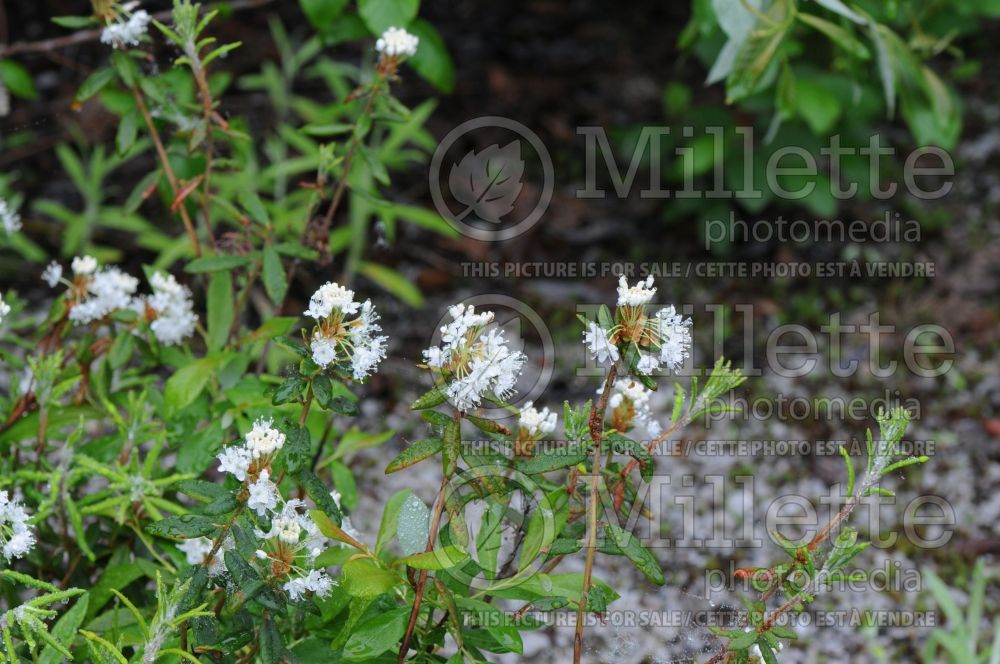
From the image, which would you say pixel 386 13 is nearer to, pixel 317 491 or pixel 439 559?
pixel 317 491

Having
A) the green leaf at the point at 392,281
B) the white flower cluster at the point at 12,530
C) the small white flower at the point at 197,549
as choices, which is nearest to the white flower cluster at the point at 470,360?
the small white flower at the point at 197,549

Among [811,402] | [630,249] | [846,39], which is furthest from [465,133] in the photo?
[846,39]

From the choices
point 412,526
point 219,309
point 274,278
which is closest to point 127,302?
point 219,309

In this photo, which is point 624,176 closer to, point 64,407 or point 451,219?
point 451,219

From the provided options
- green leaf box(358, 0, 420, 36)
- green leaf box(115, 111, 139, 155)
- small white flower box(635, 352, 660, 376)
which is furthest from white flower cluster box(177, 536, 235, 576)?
green leaf box(358, 0, 420, 36)

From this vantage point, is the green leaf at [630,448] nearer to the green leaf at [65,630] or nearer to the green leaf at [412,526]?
the green leaf at [412,526]
